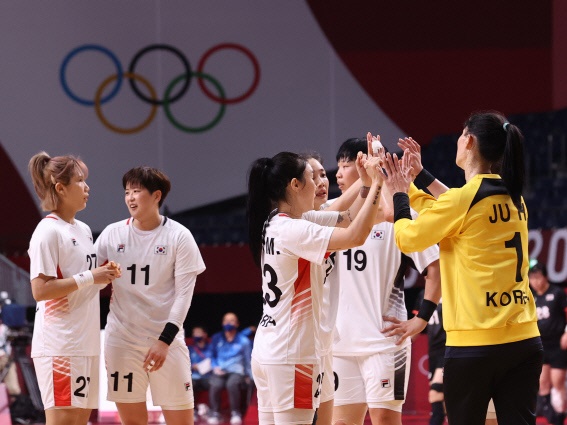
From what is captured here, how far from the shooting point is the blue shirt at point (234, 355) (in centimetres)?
1261

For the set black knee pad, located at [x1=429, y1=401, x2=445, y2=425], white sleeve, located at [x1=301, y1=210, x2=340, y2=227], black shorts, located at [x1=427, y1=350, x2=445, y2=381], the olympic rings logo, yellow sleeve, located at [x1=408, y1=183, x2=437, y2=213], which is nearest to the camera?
yellow sleeve, located at [x1=408, y1=183, x2=437, y2=213]

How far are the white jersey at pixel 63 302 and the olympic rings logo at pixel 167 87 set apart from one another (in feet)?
44.0

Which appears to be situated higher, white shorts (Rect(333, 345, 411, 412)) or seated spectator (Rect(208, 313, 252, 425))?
white shorts (Rect(333, 345, 411, 412))

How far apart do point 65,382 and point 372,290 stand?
73.5 inches

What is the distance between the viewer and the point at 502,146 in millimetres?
4234

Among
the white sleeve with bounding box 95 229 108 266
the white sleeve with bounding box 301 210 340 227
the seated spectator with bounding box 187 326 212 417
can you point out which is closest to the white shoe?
the seated spectator with bounding box 187 326 212 417

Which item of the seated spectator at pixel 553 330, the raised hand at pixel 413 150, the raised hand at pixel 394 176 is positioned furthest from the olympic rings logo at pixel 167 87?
the raised hand at pixel 394 176

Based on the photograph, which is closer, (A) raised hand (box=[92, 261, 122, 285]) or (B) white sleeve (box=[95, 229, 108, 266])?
(A) raised hand (box=[92, 261, 122, 285])

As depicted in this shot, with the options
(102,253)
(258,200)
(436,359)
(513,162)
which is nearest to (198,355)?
(436,359)

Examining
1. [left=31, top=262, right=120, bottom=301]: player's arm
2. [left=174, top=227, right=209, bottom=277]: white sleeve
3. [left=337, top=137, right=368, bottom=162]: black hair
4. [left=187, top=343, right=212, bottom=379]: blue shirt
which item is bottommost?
[left=187, top=343, right=212, bottom=379]: blue shirt

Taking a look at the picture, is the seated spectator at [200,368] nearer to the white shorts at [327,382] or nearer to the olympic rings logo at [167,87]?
the olympic rings logo at [167,87]

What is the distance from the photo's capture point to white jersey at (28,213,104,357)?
5.33 metres

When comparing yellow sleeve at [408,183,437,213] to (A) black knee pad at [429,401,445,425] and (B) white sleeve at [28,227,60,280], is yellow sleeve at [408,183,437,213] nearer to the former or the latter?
(B) white sleeve at [28,227,60,280]

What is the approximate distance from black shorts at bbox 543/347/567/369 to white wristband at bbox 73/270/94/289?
271 inches
